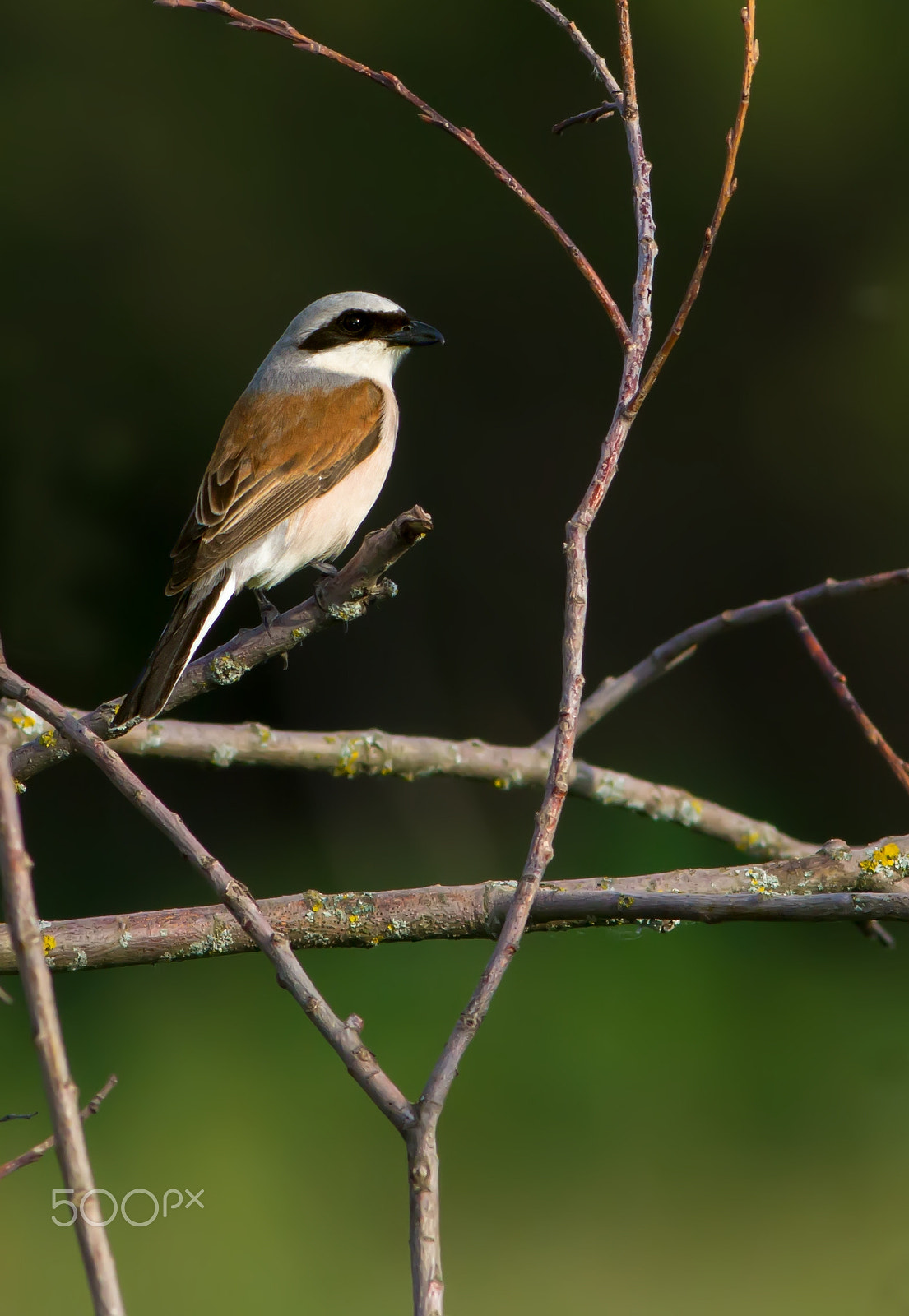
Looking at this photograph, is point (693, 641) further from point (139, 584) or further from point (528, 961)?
point (139, 584)

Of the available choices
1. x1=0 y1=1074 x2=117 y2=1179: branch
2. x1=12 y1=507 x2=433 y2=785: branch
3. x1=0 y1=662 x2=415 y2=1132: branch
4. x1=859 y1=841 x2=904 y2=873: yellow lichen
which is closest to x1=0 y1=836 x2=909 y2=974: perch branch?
x1=859 y1=841 x2=904 y2=873: yellow lichen

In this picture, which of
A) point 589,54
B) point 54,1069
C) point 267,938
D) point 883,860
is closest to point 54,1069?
point 54,1069

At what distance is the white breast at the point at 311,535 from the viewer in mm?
2559

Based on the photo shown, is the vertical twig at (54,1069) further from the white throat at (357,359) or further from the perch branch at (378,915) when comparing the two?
the white throat at (357,359)

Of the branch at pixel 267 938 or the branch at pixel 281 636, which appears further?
the branch at pixel 281 636

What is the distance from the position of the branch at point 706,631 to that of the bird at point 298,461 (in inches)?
25.8

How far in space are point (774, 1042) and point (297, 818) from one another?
7.25ft

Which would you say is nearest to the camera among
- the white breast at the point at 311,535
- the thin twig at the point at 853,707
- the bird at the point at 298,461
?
the thin twig at the point at 853,707

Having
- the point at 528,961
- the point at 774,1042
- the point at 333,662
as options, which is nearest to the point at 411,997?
the point at 528,961

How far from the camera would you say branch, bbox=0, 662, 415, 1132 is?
0.89 m

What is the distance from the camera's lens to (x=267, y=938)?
3.03 feet

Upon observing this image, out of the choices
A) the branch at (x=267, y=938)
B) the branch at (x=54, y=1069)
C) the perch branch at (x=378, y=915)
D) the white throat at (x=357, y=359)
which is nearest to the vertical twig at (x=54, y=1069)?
the branch at (x=54, y=1069)

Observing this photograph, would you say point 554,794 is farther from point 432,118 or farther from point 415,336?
point 415,336

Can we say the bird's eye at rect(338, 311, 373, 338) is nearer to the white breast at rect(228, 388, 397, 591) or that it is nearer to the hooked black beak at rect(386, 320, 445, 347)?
the hooked black beak at rect(386, 320, 445, 347)
